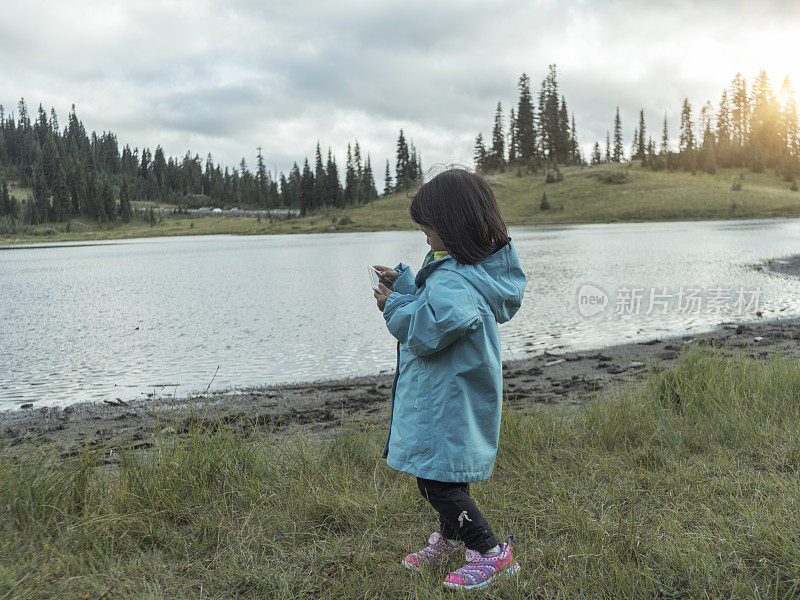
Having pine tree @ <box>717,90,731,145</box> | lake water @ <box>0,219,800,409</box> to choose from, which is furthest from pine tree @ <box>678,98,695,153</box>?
lake water @ <box>0,219,800,409</box>

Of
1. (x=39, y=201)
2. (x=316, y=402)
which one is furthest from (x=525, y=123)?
(x=316, y=402)

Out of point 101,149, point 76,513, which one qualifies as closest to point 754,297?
point 76,513

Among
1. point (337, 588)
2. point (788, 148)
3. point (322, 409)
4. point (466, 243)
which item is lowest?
point (322, 409)

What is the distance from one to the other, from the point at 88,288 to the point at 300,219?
64153mm

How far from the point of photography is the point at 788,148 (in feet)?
319

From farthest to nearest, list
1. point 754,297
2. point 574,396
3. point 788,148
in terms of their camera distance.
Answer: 1. point 788,148
2. point 754,297
3. point 574,396

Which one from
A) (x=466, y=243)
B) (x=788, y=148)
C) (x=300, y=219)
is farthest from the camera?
(x=788, y=148)

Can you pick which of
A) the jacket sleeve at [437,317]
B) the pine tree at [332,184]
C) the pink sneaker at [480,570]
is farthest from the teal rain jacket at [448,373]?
the pine tree at [332,184]

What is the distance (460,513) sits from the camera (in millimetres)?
2648

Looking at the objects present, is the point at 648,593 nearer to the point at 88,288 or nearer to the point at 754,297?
the point at 754,297

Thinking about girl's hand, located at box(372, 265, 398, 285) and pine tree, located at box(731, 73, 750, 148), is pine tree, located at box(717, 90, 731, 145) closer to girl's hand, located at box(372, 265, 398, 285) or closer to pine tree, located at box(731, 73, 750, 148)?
pine tree, located at box(731, 73, 750, 148)

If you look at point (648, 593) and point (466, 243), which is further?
point (466, 243)

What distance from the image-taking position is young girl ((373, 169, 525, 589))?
251 cm

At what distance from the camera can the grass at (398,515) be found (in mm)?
2607
